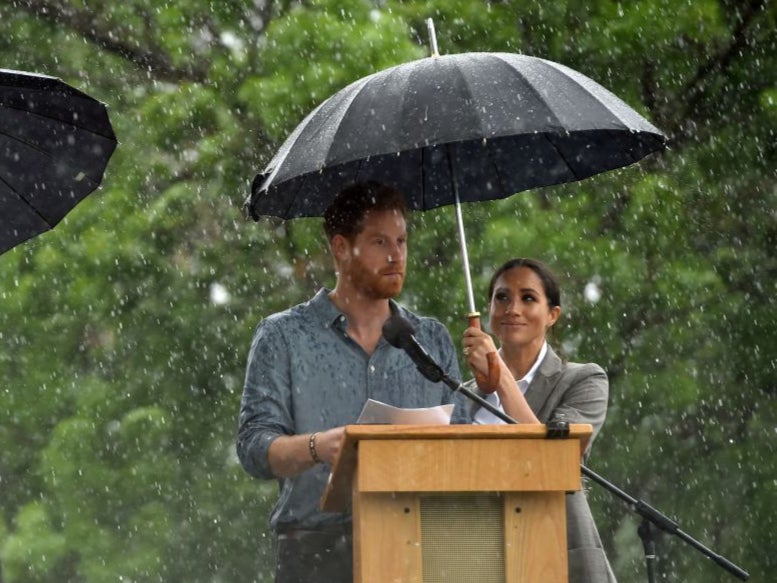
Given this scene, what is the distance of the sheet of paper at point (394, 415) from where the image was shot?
14.1 feet

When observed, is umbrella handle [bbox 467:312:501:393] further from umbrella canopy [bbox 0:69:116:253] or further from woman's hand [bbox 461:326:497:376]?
umbrella canopy [bbox 0:69:116:253]

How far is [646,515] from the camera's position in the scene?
16.9 feet

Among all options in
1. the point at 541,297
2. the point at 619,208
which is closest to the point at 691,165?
the point at 619,208

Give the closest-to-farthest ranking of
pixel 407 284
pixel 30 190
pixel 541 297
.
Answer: pixel 30 190 → pixel 541 297 → pixel 407 284

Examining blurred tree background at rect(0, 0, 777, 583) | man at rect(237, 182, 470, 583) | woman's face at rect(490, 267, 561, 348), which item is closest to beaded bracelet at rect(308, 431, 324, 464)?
man at rect(237, 182, 470, 583)

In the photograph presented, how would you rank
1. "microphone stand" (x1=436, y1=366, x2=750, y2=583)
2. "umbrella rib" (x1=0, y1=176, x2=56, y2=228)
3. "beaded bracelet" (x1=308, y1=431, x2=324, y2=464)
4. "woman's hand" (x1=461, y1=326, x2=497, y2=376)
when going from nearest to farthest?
"microphone stand" (x1=436, y1=366, x2=750, y2=583)
"beaded bracelet" (x1=308, y1=431, x2=324, y2=464)
"woman's hand" (x1=461, y1=326, x2=497, y2=376)
"umbrella rib" (x1=0, y1=176, x2=56, y2=228)

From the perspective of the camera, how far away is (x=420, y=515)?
158 inches

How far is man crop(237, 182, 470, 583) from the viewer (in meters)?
4.93

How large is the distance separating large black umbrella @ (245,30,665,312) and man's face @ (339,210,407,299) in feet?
0.65

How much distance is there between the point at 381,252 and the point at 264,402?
55cm

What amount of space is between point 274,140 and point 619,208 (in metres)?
2.37

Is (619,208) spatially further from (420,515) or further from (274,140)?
(420,515)

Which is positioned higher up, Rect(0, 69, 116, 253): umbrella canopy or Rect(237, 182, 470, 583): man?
Rect(0, 69, 116, 253): umbrella canopy

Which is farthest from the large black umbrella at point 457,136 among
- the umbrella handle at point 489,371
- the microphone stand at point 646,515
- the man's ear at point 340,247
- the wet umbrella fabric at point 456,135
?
the microphone stand at point 646,515
